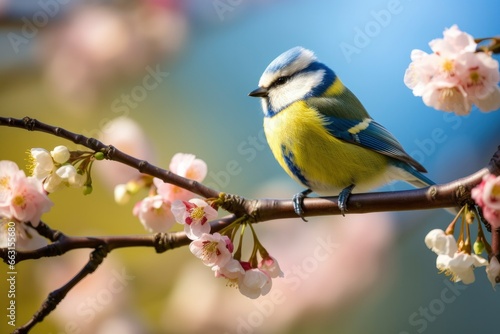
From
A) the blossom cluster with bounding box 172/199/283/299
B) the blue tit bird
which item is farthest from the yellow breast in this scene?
the blossom cluster with bounding box 172/199/283/299

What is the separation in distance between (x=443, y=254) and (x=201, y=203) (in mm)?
274

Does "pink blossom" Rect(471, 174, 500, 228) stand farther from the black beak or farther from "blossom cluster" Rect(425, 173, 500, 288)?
the black beak

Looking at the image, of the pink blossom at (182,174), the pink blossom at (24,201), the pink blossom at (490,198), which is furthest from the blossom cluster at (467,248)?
the pink blossom at (24,201)

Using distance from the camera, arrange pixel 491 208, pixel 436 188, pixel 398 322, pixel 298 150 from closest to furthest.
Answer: pixel 491 208
pixel 436 188
pixel 298 150
pixel 398 322

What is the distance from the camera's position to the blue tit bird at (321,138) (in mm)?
883

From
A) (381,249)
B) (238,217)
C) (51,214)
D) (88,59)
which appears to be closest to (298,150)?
(238,217)

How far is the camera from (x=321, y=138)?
2.92 ft

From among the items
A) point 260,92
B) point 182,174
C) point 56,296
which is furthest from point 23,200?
point 260,92

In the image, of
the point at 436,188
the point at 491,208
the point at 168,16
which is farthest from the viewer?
Result: the point at 168,16

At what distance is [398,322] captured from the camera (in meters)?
1.30

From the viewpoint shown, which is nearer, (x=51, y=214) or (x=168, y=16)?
(x=168, y=16)

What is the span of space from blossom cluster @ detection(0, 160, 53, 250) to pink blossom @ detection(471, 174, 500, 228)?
1.52 ft

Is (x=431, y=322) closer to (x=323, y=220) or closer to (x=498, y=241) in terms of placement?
(x=323, y=220)

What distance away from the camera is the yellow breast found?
2.89ft
